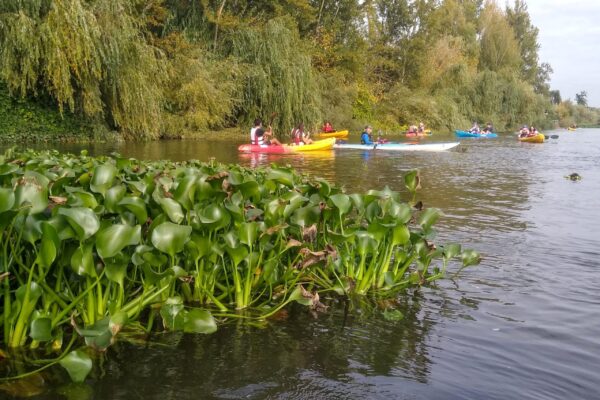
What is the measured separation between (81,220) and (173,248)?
533mm

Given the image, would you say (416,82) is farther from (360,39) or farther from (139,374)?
(139,374)

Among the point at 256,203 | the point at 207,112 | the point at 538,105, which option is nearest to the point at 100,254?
the point at 256,203

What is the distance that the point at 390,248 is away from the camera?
4.30m

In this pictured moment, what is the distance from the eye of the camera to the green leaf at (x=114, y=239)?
3.04m

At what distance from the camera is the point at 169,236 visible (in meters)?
3.29

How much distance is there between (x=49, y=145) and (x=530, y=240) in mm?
14526

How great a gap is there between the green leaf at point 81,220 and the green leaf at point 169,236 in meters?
0.34

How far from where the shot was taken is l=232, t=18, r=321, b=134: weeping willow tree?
2397 cm

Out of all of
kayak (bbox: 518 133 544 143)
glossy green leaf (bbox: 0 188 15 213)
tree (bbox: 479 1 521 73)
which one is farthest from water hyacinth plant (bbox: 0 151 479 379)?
tree (bbox: 479 1 521 73)

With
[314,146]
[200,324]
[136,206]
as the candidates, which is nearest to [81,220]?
[136,206]

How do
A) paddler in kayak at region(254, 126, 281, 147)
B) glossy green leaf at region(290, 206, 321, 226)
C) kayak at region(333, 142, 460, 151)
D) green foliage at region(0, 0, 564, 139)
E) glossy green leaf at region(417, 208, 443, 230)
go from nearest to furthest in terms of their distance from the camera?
glossy green leaf at region(290, 206, 321, 226)
glossy green leaf at region(417, 208, 443, 230)
green foliage at region(0, 0, 564, 139)
paddler in kayak at region(254, 126, 281, 147)
kayak at region(333, 142, 460, 151)

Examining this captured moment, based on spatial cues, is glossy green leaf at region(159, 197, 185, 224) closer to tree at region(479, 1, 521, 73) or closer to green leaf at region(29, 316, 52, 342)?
green leaf at region(29, 316, 52, 342)

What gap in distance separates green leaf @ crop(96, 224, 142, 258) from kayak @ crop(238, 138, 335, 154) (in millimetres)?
14569

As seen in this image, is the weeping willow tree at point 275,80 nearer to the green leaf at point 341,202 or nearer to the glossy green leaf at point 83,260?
the green leaf at point 341,202
